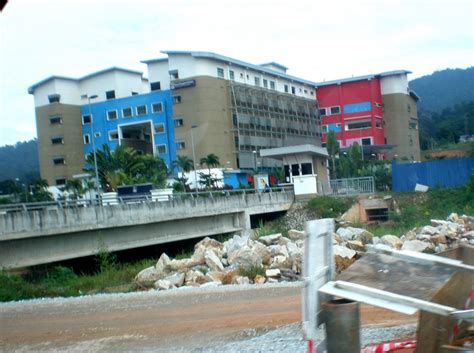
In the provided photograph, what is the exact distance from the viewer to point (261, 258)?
22.4m

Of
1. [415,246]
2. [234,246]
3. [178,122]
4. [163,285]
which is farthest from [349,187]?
[178,122]

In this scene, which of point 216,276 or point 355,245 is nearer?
point 216,276

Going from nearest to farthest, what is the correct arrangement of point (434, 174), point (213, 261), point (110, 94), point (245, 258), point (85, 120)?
point (245, 258) → point (213, 261) → point (434, 174) → point (110, 94) → point (85, 120)

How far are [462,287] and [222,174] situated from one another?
2092 inches

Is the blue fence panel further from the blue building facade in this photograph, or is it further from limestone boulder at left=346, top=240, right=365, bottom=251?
the blue building facade

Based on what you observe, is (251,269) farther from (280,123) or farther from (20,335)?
(280,123)

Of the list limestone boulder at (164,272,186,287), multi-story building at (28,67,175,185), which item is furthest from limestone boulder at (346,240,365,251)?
multi-story building at (28,67,175,185)

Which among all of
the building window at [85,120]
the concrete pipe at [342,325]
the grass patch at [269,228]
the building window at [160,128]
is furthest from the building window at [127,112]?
the concrete pipe at [342,325]

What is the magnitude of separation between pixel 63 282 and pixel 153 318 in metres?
10.5

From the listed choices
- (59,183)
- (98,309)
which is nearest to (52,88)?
(59,183)

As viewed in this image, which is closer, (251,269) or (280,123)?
(251,269)

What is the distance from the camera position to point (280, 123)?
74.2m

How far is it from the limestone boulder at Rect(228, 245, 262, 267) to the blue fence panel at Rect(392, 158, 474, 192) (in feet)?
72.9

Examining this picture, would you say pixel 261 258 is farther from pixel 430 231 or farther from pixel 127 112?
pixel 127 112
